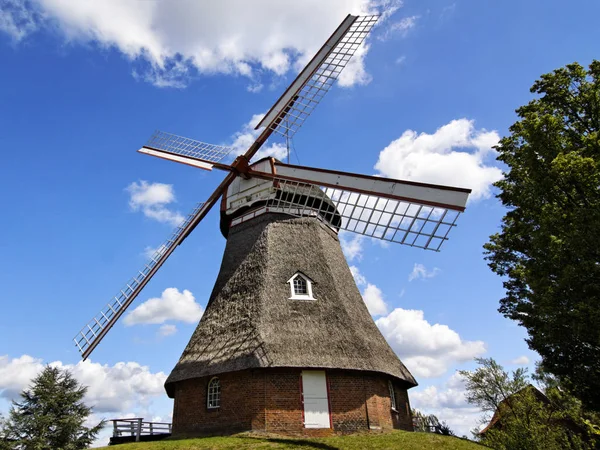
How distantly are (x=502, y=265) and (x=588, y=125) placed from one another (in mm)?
5727

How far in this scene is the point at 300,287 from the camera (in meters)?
17.2

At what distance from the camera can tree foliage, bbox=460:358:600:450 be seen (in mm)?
17219

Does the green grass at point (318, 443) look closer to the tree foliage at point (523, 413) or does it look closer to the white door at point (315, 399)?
the white door at point (315, 399)

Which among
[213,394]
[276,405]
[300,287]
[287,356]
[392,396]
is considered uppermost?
[300,287]

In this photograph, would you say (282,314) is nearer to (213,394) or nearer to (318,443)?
(213,394)

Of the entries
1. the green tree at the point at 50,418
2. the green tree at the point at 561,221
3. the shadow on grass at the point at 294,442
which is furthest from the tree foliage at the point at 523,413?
the green tree at the point at 50,418

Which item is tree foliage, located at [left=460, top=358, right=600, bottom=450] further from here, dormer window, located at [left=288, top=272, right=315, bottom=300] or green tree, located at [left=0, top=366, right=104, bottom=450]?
green tree, located at [left=0, top=366, right=104, bottom=450]

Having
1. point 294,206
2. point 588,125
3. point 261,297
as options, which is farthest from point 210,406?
point 588,125

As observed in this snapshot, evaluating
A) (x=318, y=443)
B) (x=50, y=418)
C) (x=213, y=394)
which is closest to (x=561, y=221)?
(x=318, y=443)

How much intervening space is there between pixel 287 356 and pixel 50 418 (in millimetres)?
15187

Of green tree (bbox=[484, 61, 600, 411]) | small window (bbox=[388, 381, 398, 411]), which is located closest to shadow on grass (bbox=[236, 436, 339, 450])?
small window (bbox=[388, 381, 398, 411])

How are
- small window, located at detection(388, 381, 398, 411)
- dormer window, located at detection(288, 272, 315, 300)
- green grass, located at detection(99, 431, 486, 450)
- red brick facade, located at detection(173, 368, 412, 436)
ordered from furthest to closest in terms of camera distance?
dormer window, located at detection(288, 272, 315, 300) < small window, located at detection(388, 381, 398, 411) < red brick facade, located at detection(173, 368, 412, 436) < green grass, located at detection(99, 431, 486, 450)

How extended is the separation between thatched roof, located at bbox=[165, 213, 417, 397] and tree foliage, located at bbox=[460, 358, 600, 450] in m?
5.02

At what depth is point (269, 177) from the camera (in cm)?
1962
